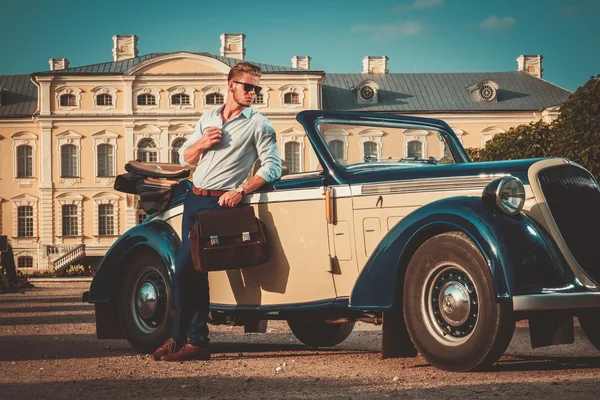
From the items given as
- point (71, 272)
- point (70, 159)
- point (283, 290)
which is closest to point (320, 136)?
point (283, 290)

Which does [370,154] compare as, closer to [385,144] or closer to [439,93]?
[385,144]

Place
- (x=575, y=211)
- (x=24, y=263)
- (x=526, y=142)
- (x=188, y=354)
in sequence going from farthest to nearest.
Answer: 1. (x=24, y=263)
2. (x=526, y=142)
3. (x=188, y=354)
4. (x=575, y=211)

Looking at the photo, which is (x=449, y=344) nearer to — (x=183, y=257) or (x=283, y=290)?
(x=283, y=290)

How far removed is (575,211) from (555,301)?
25.5 inches

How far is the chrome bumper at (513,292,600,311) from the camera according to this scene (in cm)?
492

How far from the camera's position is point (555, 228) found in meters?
5.23

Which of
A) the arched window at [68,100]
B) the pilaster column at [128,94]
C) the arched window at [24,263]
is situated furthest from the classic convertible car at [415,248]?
the arched window at [68,100]

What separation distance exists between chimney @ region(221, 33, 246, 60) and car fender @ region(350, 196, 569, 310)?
50.7m

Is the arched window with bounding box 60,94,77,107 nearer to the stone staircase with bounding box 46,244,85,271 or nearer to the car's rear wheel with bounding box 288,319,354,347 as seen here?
the stone staircase with bounding box 46,244,85,271

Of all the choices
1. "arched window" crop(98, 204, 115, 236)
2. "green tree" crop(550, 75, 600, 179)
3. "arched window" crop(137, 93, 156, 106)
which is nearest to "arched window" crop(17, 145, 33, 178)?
"arched window" crop(98, 204, 115, 236)

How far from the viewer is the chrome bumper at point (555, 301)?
16.1 ft

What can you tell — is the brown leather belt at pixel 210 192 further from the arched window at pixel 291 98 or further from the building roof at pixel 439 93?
the building roof at pixel 439 93

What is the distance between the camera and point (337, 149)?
647 cm

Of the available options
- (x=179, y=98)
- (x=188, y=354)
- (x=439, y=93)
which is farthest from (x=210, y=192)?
(x=439, y=93)
